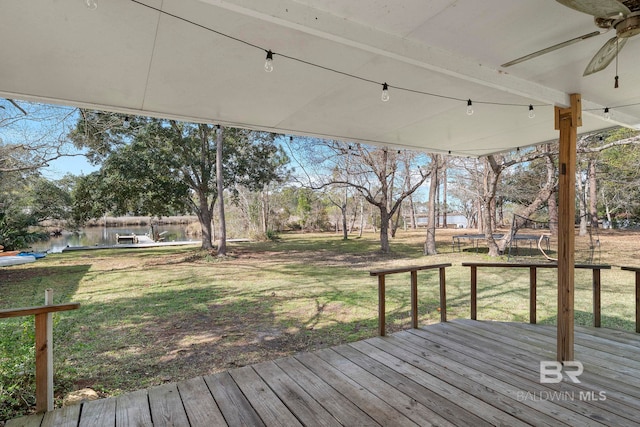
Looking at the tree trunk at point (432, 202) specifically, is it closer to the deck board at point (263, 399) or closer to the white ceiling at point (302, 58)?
the white ceiling at point (302, 58)

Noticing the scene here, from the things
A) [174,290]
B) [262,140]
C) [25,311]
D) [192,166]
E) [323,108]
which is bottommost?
[174,290]

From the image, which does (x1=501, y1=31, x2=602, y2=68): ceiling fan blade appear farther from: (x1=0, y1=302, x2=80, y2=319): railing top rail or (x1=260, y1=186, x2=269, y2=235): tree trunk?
(x1=260, y1=186, x2=269, y2=235): tree trunk

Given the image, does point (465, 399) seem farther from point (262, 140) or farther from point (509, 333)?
point (262, 140)

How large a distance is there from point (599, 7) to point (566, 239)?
142cm

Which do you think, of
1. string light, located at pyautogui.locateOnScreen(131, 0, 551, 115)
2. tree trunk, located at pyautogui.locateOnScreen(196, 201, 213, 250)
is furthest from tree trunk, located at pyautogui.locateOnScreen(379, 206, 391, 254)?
string light, located at pyautogui.locateOnScreen(131, 0, 551, 115)

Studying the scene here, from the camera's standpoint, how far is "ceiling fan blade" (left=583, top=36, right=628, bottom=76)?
1.64 metres

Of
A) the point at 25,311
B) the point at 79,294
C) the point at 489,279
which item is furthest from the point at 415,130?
the point at 79,294

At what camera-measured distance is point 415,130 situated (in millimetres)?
3512

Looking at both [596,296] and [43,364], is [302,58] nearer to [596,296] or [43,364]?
[43,364]

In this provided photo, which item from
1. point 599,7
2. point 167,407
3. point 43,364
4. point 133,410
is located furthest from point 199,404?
point 599,7

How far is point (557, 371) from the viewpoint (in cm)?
213

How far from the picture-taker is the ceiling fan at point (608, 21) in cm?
134

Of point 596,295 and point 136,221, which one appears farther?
point 136,221

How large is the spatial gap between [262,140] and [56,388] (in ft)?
33.0
